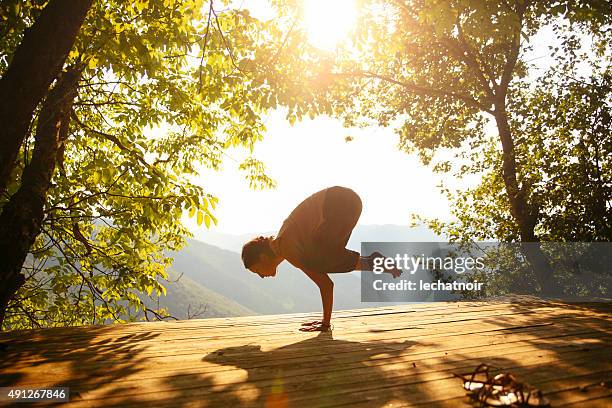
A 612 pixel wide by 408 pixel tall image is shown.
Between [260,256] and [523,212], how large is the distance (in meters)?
12.0

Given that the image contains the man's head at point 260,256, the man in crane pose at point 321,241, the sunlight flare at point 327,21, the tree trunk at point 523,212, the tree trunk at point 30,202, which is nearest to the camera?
the tree trunk at point 30,202

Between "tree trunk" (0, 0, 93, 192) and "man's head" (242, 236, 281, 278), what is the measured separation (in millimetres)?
2528

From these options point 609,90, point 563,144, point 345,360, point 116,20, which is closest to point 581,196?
point 563,144

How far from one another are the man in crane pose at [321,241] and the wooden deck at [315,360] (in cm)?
74

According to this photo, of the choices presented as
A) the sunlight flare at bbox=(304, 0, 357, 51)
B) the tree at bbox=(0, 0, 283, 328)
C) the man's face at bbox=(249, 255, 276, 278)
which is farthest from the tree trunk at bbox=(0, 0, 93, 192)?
the sunlight flare at bbox=(304, 0, 357, 51)

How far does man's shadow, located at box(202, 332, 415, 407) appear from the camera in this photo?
7.54 feet

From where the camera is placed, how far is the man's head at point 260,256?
4.78m

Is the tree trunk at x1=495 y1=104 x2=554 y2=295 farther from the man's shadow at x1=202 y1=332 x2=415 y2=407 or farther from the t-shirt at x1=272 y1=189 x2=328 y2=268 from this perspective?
the man's shadow at x1=202 y1=332 x2=415 y2=407

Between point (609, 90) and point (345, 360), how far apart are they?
45.8 feet

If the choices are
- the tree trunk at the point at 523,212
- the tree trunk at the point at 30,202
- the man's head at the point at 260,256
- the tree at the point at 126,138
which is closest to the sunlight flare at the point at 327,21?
the tree at the point at 126,138

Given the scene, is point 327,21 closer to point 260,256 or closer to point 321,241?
point 321,241

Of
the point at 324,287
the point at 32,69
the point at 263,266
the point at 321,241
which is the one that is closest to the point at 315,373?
the point at 324,287

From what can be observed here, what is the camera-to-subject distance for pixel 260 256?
15.8 feet

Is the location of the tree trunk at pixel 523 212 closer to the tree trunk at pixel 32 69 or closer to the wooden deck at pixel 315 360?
the wooden deck at pixel 315 360
